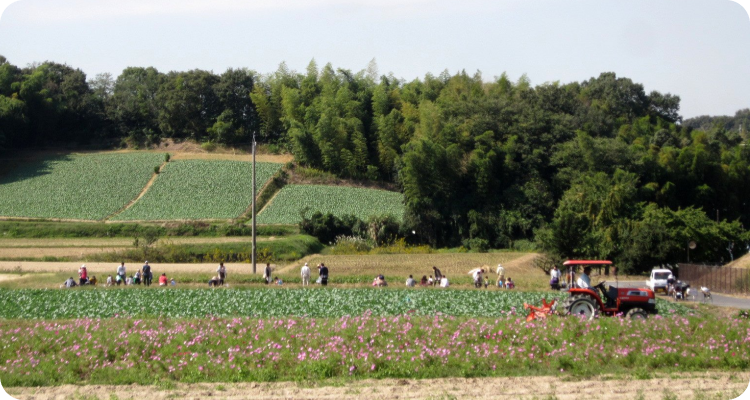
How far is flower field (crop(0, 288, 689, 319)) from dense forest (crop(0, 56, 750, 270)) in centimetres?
1906

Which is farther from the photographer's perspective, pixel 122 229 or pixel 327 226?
pixel 327 226

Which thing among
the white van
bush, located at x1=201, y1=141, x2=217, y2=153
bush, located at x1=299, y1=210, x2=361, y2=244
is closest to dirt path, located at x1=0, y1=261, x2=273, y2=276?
bush, located at x1=299, y1=210, x2=361, y2=244

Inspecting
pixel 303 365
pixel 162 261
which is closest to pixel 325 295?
pixel 303 365

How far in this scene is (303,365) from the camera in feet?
49.9

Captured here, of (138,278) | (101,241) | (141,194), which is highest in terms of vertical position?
(141,194)

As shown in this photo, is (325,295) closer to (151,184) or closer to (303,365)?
(303,365)

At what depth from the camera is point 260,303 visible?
23422mm

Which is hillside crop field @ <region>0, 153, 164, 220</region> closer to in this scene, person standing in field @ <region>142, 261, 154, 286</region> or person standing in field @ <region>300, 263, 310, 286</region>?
person standing in field @ <region>142, 261, 154, 286</region>

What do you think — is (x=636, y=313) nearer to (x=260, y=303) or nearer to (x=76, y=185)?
(x=260, y=303)

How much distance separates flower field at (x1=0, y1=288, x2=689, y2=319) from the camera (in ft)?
71.0

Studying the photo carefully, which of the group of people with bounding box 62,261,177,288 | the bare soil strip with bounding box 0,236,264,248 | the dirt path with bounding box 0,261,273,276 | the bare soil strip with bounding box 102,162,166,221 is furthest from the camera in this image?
the bare soil strip with bounding box 102,162,166,221

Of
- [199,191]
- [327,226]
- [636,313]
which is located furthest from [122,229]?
[636,313]

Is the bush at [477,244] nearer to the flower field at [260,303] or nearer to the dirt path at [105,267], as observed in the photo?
the dirt path at [105,267]

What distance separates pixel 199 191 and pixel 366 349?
60.9m
